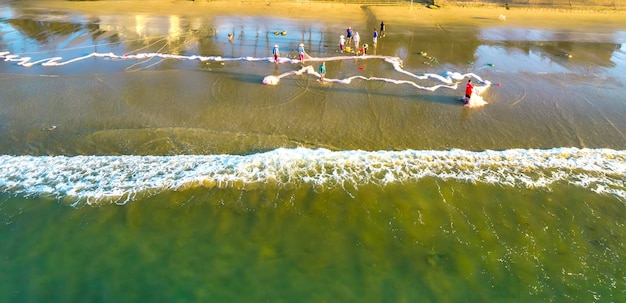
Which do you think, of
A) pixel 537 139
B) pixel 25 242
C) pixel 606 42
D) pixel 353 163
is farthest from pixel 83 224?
pixel 606 42

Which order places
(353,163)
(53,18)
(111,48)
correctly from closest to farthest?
(353,163), (111,48), (53,18)

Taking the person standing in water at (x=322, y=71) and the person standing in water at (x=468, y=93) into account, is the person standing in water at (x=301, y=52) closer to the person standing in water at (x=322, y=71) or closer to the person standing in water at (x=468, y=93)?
the person standing in water at (x=322, y=71)

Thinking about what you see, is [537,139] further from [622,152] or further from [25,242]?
[25,242]

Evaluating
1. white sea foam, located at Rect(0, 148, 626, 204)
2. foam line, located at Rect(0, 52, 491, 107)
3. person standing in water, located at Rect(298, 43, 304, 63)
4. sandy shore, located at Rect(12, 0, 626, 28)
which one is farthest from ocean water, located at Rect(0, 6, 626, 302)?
sandy shore, located at Rect(12, 0, 626, 28)

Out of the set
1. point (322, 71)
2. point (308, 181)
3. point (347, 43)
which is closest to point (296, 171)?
point (308, 181)

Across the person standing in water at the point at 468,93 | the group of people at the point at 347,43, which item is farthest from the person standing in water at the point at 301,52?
the person standing in water at the point at 468,93

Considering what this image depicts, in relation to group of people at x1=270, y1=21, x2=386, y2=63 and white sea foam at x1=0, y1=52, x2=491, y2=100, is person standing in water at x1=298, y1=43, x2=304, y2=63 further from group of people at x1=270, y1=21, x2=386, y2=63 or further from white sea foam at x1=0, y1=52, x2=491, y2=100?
white sea foam at x1=0, y1=52, x2=491, y2=100
